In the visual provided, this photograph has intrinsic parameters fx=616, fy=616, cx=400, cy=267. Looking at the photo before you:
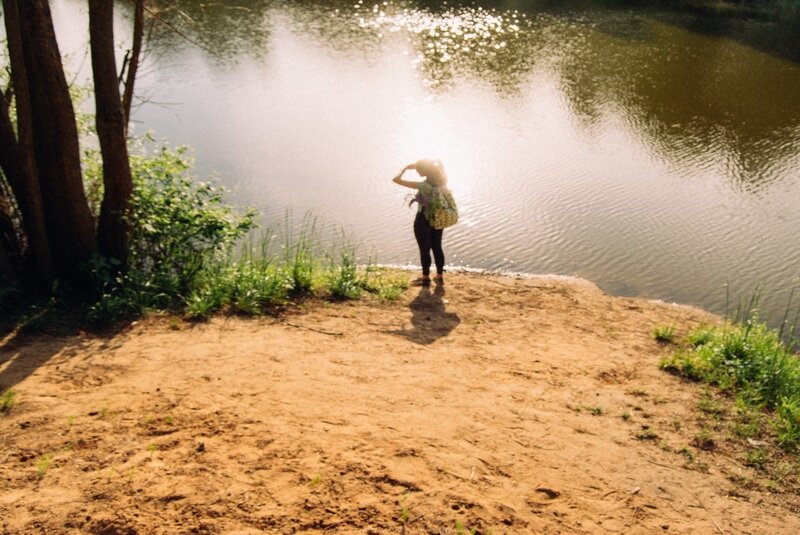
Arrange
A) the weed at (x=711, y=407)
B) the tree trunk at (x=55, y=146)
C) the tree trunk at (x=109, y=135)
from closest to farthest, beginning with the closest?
the weed at (x=711, y=407) → the tree trunk at (x=55, y=146) → the tree trunk at (x=109, y=135)

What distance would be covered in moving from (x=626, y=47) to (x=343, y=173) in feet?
42.2

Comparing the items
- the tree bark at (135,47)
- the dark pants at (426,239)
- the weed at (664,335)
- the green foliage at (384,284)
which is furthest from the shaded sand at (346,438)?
the tree bark at (135,47)

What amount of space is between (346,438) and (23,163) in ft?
13.1

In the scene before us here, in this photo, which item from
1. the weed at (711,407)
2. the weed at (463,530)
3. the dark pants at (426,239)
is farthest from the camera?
the dark pants at (426,239)

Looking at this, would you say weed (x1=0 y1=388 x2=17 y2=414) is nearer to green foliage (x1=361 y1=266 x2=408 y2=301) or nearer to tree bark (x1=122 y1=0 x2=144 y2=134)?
tree bark (x1=122 y1=0 x2=144 y2=134)

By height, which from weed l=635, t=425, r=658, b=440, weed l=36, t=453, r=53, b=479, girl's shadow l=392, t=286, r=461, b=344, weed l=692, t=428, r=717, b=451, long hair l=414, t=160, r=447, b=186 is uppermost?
long hair l=414, t=160, r=447, b=186

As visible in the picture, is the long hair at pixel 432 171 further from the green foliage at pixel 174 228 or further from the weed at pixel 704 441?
the weed at pixel 704 441

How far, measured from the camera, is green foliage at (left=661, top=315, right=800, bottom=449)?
4.85m

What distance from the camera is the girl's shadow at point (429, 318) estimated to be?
584 centimetres

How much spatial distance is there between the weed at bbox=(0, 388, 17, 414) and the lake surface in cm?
379

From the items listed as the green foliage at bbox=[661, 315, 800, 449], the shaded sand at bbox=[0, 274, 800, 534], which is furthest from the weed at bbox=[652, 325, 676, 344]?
→ the shaded sand at bbox=[0, 274, 800, 534]

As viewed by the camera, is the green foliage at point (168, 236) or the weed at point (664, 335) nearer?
the green foliage at point (168, 236)

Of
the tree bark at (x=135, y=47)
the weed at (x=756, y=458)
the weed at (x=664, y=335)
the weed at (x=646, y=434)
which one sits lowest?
the weed at (x=756, y=458)

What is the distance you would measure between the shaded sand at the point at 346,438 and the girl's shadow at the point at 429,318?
0.10 meters
